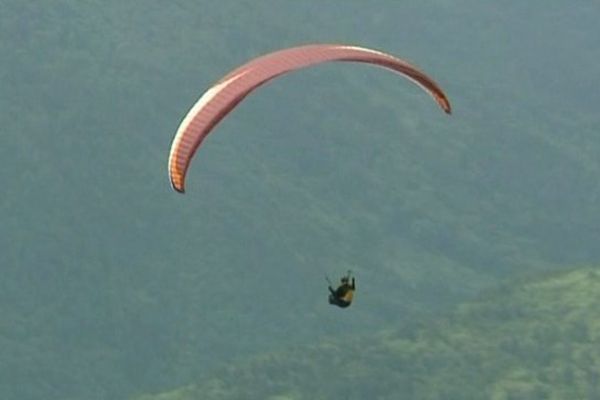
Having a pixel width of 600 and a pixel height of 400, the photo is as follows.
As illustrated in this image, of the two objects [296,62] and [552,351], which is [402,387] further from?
[296,62]

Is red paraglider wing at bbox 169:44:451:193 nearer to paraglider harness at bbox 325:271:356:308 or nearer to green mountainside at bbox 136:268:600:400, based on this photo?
paraglider harness at bbox 325:271:356:308

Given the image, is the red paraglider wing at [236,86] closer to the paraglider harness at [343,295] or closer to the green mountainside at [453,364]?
the paraglider harness at [343,295]

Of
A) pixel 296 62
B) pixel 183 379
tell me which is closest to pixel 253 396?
pixel 183 379

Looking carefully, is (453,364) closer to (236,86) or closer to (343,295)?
(343,295)

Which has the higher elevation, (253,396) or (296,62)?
(253,396)

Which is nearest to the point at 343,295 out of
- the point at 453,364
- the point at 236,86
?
the point at 236,86

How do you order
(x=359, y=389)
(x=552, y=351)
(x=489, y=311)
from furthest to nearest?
(x=489, y=311) < (x=552, y=351) < (x=359, y=389)

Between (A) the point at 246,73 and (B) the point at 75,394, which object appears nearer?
(A) the point at 246,73
